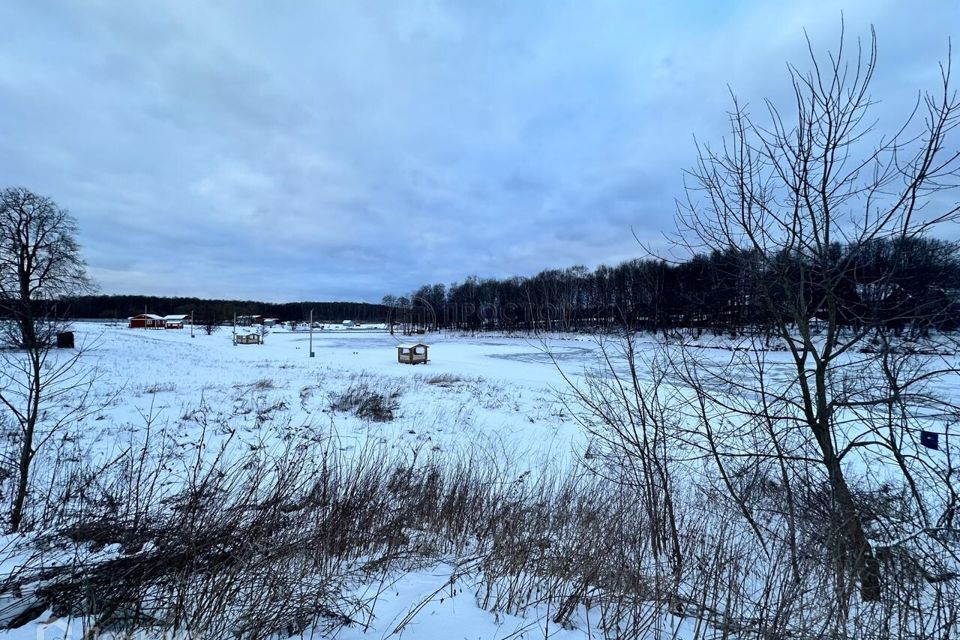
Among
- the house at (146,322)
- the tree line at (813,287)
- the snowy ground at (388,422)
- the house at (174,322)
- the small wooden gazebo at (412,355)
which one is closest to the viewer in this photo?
the snowy ground at (388,422)

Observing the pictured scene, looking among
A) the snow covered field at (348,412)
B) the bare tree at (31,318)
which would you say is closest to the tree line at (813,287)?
the snow covered field at (348,412)

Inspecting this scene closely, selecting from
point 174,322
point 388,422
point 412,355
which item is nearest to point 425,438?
point 388,422

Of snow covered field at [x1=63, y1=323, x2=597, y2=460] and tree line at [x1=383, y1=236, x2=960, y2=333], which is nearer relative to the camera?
tree line at [x1=383, y1=236, x2=960, y2=333]

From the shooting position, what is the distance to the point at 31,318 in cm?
478

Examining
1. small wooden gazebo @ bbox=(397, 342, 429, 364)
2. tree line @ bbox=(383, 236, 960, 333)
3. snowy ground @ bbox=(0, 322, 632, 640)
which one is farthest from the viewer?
small wooden gazebo @ bbox=(397, 342, 429, 364)

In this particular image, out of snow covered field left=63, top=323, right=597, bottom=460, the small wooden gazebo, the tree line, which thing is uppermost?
the tree line

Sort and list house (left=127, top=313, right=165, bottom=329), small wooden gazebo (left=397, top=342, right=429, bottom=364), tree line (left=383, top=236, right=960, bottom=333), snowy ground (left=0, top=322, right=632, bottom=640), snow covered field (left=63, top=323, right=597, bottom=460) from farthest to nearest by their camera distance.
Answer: house (left=127, top=313, right=165, bottom=329) < small wooden gazebo (left=397, top=342, right=429, bottom=364) < snow covered field (left=63, top=323, right=597, bottom=460) < tree line (left=383, top=236, right=960, bottom=333) < snowy ground (left=0, top=322, right=632, bottom=640)

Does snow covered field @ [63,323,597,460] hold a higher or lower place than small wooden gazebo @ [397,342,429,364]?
lower

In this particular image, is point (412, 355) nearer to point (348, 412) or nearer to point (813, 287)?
point (348, 412)

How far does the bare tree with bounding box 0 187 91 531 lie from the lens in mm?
4547

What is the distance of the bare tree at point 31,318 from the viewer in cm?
455

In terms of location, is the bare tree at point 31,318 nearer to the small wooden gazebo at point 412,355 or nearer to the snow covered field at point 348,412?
the snow covered field at point 348,412

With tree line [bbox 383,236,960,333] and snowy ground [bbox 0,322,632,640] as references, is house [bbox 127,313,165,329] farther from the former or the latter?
tree line [bbox 383,236,960,333]

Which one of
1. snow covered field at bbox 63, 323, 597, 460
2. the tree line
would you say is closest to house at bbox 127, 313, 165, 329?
snow covered field at bbox 63, 323, 597, 460
